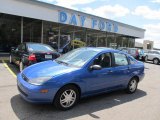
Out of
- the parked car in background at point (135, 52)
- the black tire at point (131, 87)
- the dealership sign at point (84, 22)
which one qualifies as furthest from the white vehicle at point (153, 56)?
the black tire at point (131, 87)

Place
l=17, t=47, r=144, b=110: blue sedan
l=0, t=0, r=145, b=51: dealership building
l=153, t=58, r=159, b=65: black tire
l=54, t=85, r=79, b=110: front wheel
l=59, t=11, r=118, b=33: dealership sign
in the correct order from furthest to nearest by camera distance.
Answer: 1. l=153, t=58, r=159, b=65: black tire
2. l=59, t=11, r=118, b=33: dealership sign
3. l=0, t=0, r=145, b=51: dealership building
4. l=54, t=85, r=79, b=110: front wheel
5. l=17, t=47, r=144, b=110: blue sedan

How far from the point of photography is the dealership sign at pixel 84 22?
1711 cm

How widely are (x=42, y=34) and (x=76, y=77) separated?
12.8 m

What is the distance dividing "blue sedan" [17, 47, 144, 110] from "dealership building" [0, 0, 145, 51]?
9.89 meters

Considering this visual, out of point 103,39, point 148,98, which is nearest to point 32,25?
point 103,39

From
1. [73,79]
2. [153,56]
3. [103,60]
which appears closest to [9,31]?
[103,60]

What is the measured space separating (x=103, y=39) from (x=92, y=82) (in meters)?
20.3

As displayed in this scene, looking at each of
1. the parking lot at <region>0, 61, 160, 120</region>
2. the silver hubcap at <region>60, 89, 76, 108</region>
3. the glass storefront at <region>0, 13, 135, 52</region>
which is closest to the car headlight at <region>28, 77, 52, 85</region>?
the silver hubcap at <region>60, 89, 76, 108</region>

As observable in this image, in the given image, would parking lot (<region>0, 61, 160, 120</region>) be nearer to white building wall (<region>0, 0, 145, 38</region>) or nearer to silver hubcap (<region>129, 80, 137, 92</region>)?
silver hubcap (<region>129, 80, 137, 92</region>)

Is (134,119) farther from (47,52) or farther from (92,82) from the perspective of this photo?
(47,52)

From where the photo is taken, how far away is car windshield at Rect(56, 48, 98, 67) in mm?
5354

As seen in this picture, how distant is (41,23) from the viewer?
1673 centimetres

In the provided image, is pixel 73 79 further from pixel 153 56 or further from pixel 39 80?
pixel 153 56

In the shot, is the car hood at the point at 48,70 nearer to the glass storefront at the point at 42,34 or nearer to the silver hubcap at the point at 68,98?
the silver hubcap at the point at 68,98
